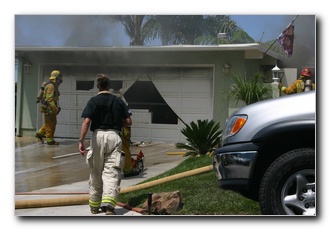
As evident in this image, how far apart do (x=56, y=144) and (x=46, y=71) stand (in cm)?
102

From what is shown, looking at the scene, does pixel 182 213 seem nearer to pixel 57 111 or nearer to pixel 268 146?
pixel 268 146

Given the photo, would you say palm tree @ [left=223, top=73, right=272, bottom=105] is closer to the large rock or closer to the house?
the house

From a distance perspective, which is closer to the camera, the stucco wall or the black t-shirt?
the black t-shirt

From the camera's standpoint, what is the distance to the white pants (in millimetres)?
5914

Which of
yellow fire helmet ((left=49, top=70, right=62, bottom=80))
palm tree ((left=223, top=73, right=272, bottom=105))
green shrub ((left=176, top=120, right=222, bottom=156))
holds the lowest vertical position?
green shrub ((left=176, top=120, right=222, bottom=156))

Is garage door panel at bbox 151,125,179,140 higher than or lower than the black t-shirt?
lower

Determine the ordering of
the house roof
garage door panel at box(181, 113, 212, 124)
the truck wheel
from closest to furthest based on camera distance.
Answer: the truck wheel → the house roof → garage door panel at box(181, 113, 212, 124)

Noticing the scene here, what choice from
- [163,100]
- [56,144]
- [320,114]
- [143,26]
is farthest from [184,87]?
[320,114]

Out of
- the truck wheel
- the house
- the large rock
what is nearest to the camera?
the truck wheel

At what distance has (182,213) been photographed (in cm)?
587

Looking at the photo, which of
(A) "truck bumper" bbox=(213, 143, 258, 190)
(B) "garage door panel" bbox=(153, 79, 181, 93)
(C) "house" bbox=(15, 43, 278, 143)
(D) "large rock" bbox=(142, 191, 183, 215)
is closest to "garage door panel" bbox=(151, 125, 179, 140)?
(C) "house" bbox=(15, 43, 278, 143)

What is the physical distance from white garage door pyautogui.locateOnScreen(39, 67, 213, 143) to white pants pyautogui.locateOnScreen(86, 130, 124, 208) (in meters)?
1.17

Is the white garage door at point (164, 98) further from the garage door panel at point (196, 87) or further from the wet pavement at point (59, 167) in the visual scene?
the wet pavement at point (59, 167)

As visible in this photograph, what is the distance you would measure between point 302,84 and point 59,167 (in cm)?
337
